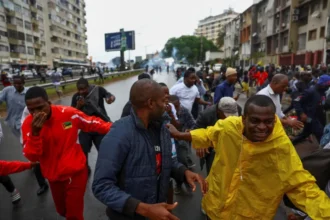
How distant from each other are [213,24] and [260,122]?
494 ft

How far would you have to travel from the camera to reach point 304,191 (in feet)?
5.75

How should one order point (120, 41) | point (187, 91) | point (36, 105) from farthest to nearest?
point (120, 41) → point (187, 91) → point (36, 105)

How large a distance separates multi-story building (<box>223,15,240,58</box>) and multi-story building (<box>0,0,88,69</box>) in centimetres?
4211

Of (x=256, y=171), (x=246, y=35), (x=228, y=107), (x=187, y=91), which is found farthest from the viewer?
(x=246, y=35)

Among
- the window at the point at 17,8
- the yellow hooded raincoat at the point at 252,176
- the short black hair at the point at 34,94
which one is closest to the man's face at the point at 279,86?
the yellow hooded raincoat at the point at 252,176

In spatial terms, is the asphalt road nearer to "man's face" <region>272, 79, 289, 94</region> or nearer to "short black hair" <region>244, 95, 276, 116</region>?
"man's face" <region>272, 79, 289, 94</region>

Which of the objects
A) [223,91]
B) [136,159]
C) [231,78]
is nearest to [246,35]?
[231,78]

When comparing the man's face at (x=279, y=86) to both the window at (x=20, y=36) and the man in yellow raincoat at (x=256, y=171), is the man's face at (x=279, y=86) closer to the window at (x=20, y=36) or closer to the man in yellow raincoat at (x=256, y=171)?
the man in yellow raincoat at (x=256, y=171)

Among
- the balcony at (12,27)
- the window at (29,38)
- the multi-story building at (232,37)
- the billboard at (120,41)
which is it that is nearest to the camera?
the billboard at (120,41)

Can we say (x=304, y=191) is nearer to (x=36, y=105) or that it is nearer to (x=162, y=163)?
(x=162, y=163)

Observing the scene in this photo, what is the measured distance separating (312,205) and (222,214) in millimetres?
701

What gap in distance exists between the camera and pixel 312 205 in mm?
1675

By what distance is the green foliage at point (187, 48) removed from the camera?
303ft

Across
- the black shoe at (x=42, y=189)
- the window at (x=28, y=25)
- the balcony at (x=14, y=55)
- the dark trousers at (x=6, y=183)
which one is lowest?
the black shoe at (x=42, y=189)
